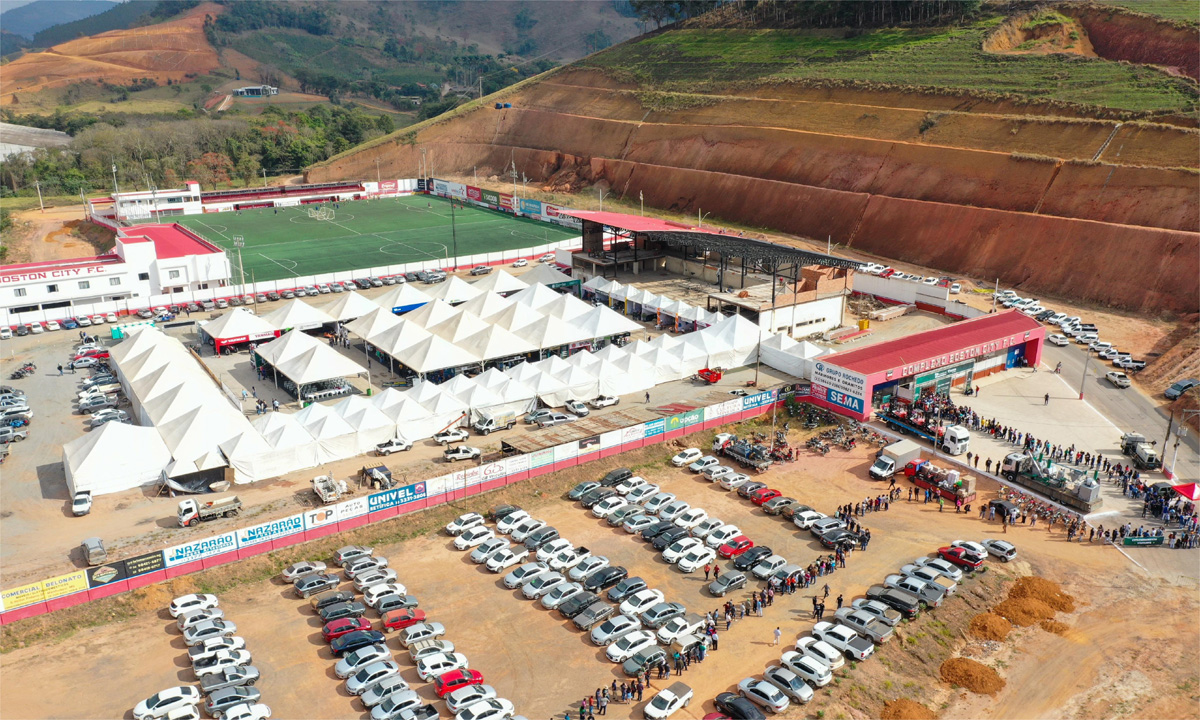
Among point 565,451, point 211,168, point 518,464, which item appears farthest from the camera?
point 211,168

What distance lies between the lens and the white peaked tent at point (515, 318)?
54875 millimetres

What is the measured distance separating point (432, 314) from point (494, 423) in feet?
45.2

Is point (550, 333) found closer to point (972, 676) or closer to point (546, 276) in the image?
point (546, 276)

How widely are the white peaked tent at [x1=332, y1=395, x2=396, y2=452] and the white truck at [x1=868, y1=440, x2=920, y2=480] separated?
75.3 ft

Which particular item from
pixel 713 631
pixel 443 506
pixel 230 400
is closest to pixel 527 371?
pixel 443 506

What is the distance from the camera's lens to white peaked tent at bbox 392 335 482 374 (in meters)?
49.2

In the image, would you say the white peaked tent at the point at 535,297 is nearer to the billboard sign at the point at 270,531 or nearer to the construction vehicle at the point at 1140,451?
the billboard sign at the point at 270,531

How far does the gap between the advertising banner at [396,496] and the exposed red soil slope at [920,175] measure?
177ft

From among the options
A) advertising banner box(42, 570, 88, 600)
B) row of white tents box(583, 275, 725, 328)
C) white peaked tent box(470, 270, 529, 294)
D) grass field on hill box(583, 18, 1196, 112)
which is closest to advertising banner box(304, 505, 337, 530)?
advertising banner box(42, 570, 88, 600)

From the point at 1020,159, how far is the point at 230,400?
224 ft

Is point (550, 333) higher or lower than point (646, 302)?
higher

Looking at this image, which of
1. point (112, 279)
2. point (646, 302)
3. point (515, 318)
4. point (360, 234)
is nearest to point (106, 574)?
point (515, 318)

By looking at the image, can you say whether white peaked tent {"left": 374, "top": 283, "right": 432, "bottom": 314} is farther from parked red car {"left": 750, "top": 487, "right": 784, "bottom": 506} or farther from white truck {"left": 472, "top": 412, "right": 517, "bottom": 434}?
parked red car {"left": 750, "top": 487, "right": 784, "bottom": 506}

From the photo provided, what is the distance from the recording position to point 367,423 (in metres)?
41.6
